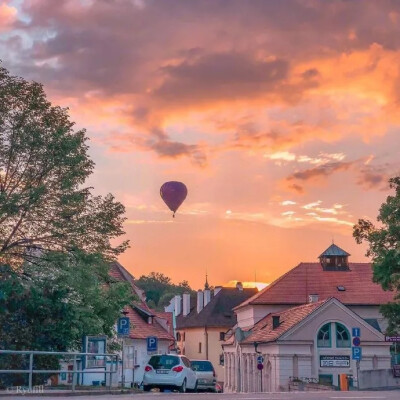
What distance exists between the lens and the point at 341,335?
65.6 m

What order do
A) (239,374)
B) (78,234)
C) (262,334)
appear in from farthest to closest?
(239,374), (262,334), (78,234)

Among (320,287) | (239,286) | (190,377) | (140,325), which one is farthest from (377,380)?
(239,286)

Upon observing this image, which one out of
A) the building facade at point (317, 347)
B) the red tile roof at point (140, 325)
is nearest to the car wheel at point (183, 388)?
the building facade at point (317, 347)

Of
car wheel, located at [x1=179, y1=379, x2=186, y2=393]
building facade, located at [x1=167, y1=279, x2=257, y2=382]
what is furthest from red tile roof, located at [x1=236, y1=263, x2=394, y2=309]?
Result: car wheel, located at [x1=179, y1=379, x2=186, y2=393]

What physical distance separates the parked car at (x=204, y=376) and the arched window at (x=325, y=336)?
11976 millimetres

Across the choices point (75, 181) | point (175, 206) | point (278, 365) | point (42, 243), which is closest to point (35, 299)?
point (42, 243)

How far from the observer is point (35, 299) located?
1516 inches

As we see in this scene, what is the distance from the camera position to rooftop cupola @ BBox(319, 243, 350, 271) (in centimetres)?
9975

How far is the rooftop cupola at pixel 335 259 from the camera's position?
3927 inches

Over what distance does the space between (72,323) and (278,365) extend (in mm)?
27970

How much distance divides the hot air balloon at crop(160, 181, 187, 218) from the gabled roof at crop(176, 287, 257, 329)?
6300 cm

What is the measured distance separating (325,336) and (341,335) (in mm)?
1364

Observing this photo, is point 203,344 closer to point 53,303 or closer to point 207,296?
point 207,296

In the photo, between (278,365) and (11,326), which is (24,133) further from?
(278,365)
